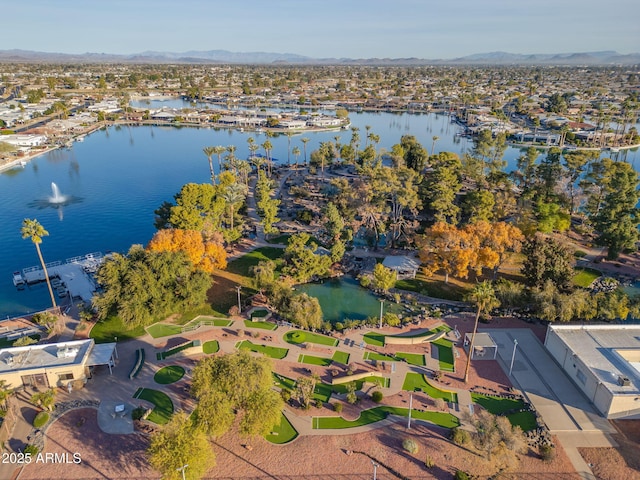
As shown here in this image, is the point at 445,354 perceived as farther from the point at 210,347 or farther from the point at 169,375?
the point at 169,375

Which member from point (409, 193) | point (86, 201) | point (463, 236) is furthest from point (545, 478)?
point (86, 201)

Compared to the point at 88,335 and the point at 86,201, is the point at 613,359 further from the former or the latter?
the point at 86,201

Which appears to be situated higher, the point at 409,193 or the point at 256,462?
the point at 409,193

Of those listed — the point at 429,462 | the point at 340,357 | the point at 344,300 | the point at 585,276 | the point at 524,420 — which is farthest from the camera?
the point at 585,276

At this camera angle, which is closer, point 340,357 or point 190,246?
point 340,357

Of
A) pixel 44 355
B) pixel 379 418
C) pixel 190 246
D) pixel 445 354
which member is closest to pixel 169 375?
pixel 44 355

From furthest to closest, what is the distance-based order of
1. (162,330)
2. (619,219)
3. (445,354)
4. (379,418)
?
(619,219), (162,330), (445,354), (379,418)
